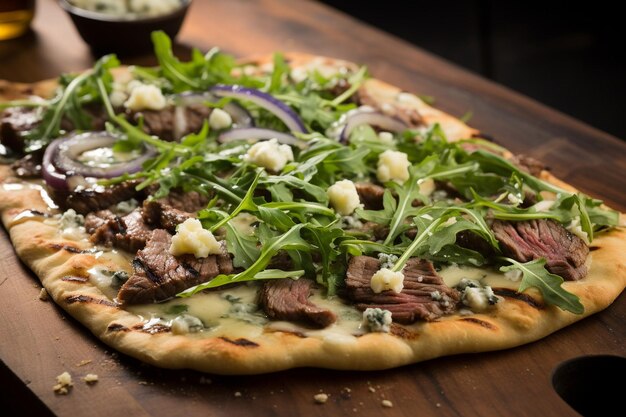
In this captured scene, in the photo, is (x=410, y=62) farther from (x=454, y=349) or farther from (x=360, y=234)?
(x=454, y=349)

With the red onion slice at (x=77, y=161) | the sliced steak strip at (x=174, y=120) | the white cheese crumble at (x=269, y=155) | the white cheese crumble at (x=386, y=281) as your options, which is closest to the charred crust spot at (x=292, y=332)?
the white cheese crumble at (x=386, y=281)

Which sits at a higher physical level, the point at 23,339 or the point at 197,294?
the point at 197,294

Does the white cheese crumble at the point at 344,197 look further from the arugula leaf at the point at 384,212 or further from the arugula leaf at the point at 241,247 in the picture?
the arugula leaf at the point at 241,247

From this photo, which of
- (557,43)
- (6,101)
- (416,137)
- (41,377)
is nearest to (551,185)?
(416,137)

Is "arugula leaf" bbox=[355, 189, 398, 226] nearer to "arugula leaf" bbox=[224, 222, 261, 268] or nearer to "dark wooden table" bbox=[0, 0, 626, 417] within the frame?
"arugula leaf" bbox=[224, 222, 261, 268]

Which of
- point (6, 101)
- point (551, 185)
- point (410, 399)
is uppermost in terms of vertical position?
point (551, 185)
